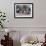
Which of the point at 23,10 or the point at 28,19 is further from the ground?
the point at 23,10

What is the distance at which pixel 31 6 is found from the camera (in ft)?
13.4

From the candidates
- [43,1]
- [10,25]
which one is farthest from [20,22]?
[43,1]

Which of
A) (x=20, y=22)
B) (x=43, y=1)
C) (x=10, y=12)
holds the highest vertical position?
(x=43, y=1)

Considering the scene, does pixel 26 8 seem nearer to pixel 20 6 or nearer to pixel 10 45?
pixel 20 6

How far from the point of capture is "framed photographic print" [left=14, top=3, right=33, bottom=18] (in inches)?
160

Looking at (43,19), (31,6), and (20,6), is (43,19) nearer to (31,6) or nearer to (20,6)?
(31,6)

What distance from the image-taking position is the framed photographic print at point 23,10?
4074 millimetres

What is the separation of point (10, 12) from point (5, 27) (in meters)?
0.48

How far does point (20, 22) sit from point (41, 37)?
0.78 meters

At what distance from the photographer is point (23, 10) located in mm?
4105

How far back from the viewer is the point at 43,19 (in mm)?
4102

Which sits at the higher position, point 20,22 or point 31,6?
point 31,6

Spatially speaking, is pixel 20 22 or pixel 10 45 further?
pixel 20 22

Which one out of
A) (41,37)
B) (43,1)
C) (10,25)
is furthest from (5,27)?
(43,1)
